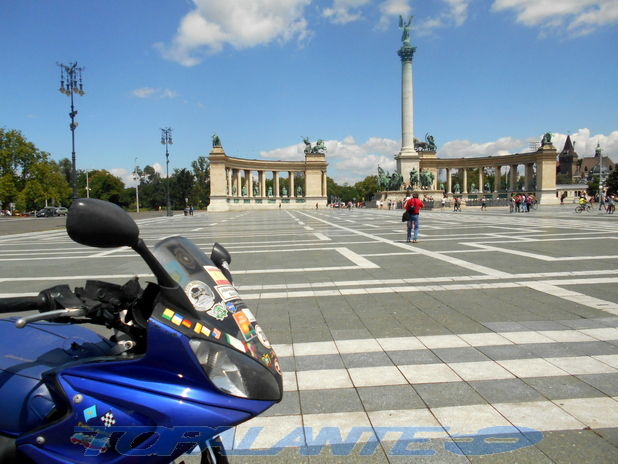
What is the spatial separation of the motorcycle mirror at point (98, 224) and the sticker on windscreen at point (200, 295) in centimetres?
31

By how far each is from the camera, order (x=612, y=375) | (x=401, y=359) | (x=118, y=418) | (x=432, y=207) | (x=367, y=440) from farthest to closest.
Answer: (x=432, y=207) < (x=401, y=359) < (x=612, y=375) < (x=367, y=440) < (x=118, y=418)

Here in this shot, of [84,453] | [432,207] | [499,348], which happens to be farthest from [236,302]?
[432,207]

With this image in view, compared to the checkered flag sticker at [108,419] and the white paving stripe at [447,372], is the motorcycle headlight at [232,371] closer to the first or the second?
the checkered flag sticker at [108,419]

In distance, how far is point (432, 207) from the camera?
57781 millimetres

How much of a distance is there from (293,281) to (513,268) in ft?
15.8

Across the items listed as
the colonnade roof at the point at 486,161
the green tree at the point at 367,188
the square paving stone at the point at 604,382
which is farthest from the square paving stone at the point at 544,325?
the green tree at the point at 367,188

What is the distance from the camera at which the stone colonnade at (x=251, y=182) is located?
252 feet

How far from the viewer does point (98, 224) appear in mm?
1626

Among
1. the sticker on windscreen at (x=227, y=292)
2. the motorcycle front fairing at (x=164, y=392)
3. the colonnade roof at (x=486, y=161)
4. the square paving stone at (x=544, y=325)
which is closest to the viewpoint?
the motorcycle front fairing at (x=164, y=392)

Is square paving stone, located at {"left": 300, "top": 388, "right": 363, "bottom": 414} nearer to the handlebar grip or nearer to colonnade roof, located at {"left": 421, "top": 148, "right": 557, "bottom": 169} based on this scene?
the handlebar grip

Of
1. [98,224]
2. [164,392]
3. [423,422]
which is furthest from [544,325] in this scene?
[98,224]

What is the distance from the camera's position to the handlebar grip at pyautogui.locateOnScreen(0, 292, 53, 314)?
189cm

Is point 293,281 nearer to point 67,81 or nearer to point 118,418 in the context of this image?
point 118,418

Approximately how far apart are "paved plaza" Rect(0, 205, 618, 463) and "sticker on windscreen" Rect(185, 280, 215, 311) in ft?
4.91
